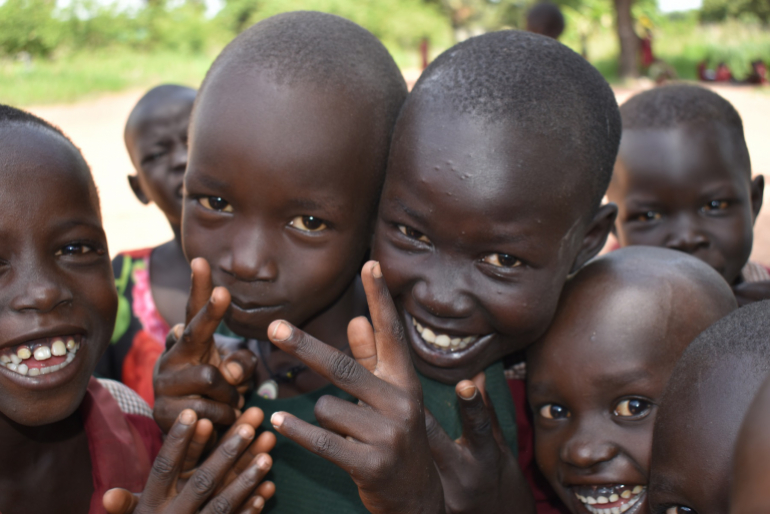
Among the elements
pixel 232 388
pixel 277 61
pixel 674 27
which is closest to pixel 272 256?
pixel 232 388

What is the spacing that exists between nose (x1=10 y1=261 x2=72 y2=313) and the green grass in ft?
39.2

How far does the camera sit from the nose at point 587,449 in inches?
59.1

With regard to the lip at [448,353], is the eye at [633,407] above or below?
below

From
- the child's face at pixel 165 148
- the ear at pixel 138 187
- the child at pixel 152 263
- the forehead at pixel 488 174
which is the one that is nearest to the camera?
the forehead at pixel 488 174

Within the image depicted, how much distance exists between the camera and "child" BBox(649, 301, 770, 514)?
3.39 ft

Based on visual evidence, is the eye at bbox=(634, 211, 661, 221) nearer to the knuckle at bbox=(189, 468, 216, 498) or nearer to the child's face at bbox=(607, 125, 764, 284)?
the child's face at bbox=(607, 125, 764, 284)

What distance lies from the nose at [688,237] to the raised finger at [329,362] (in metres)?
1.44

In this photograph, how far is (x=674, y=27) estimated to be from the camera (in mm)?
20656

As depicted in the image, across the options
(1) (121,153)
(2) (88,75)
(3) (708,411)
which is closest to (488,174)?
(3) (708,411)

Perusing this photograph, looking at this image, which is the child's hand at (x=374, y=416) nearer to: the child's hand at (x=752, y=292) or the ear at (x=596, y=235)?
the ear at (x=596, y=235)

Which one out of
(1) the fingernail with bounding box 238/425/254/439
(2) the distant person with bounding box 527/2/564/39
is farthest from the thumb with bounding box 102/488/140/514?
(2) the distant person with bounding box 527/2/564/39

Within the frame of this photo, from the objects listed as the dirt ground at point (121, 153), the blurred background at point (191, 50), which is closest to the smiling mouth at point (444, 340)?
the dirt ground at point (121, 153)

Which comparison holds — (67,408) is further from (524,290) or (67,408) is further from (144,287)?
(144,287)

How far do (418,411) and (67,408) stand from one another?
0.76 meters
